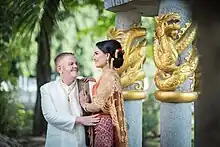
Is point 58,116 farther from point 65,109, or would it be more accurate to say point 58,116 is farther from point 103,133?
point 103,133

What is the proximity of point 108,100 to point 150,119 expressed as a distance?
7542mm

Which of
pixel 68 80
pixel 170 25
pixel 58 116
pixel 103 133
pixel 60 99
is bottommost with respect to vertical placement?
pixel 103 133

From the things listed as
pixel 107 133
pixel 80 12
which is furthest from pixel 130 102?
pixel 80 12

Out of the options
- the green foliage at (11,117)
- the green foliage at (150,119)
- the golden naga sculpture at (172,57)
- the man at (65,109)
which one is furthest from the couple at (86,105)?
the green foliage at (150,119)

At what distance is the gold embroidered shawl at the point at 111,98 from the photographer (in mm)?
2551

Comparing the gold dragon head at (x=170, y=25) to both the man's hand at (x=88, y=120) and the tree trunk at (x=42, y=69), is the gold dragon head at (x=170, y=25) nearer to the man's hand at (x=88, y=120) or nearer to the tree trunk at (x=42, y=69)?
the man's hand at (x=88, y=120)

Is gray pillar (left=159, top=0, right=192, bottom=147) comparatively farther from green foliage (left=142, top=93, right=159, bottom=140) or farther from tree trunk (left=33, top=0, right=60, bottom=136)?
green foliage (left=142, top=93, right=159, bottom=140)

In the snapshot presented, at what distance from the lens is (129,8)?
366cm

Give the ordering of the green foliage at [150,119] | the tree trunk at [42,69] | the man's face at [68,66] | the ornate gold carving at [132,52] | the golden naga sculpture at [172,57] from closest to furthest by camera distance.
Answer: the man's face at [68,66], the golden naga sculpture at [172,57], the ornate gold carving at [132,52], the tree trunk at [42,69], the green foliage at [150,119]

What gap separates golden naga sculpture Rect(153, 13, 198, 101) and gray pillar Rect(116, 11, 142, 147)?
2.73 ft

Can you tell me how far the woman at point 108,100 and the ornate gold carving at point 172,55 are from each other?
1.22 feet

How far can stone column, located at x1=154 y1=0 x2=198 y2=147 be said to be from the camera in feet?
9.10

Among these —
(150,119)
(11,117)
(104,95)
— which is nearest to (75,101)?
(104,95)

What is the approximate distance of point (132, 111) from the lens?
12.0ft
